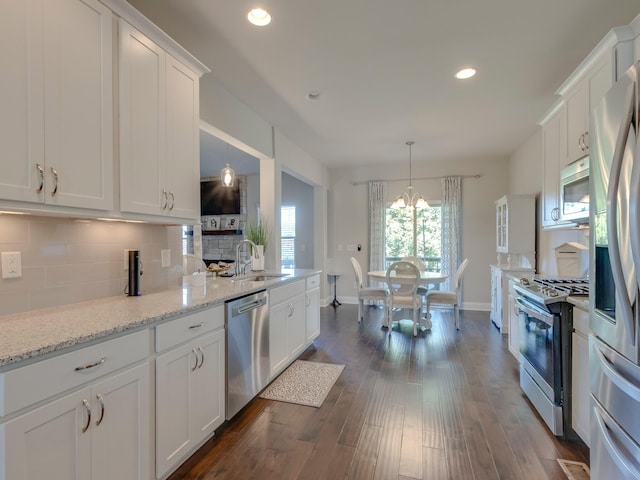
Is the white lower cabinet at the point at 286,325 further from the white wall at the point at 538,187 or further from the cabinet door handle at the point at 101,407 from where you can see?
the white wall at the point at 538,187

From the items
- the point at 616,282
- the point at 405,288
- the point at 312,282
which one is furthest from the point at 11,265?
the point at 405,288

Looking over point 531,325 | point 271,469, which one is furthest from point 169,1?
point 531,325

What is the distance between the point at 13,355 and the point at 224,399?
135cm

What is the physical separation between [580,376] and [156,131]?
299 cm

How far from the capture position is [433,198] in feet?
20.0

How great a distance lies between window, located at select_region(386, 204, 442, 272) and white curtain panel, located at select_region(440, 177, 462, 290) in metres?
0.17

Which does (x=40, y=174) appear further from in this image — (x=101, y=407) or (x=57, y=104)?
(x=101, y=407)

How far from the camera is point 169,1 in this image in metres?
1.98

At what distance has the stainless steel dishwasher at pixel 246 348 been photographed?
7.21ft

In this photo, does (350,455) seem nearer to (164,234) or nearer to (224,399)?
(224,399)

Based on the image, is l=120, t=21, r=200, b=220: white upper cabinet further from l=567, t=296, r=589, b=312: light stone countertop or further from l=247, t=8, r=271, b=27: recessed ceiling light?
l=567, t=296, r=589, b=312: light stone countertop

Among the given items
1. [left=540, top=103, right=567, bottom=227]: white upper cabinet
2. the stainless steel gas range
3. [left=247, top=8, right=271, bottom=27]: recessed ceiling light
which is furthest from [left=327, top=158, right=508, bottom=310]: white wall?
[left=247, top=8, right=271, bottom=27]: recessed ceiling light

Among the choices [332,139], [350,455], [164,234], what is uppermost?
[332,139]

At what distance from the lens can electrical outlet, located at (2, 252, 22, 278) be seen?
149 centimetres
